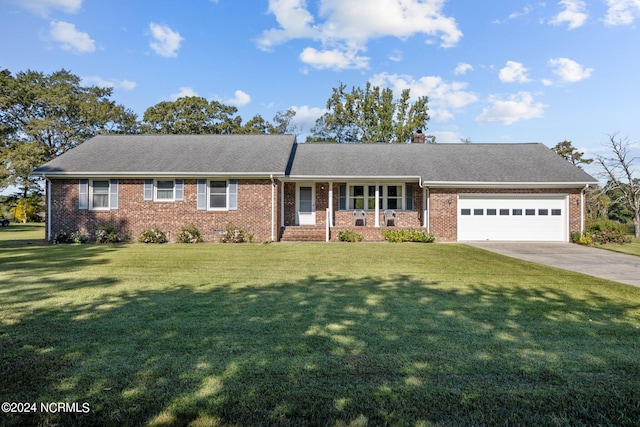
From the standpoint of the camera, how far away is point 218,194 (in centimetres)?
1631

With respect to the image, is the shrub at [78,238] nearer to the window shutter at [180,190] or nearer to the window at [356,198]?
the window shutter at [180,190]

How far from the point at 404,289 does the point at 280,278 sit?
101 inches

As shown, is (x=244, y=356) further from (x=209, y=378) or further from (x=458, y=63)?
(x=458, y=63)

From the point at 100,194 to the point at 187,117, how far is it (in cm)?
2089

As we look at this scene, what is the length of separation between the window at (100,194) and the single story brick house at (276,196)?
45mm

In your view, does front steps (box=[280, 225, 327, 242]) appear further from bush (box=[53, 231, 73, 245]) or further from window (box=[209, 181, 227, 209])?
bush (box=[53, 231, 73, 245])

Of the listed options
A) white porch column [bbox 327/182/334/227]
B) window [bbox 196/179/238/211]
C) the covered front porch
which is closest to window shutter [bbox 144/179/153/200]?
window [bbox 196/179/238/211]

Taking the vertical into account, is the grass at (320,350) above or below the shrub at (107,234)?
below

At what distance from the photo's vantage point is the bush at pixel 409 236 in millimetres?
15773

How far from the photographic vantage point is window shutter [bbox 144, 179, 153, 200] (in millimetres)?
16250

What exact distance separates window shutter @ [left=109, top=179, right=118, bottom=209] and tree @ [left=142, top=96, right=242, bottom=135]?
2029cm

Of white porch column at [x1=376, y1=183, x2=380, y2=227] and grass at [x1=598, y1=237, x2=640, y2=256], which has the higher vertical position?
white porch column at [x1=376, y1=183, x2=380, y2=227]

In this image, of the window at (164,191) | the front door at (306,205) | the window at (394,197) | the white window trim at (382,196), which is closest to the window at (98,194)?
the window at (164,191)

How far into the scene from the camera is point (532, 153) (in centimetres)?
1919
